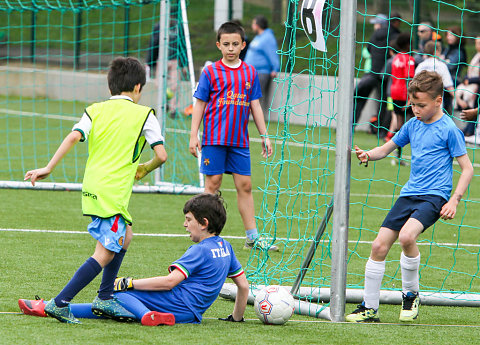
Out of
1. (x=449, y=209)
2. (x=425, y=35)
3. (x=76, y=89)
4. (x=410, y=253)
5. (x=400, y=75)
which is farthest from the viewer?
(x=76, y=89)

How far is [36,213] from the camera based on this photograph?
848 centimetres

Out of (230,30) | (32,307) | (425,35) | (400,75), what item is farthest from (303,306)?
(425,35)

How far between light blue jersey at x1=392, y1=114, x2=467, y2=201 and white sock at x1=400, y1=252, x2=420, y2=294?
40 cm

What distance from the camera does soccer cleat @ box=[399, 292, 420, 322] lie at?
523 cm

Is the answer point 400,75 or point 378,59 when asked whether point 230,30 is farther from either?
point 378,59

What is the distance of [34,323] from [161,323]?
0.67m

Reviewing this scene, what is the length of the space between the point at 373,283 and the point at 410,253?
0.29m

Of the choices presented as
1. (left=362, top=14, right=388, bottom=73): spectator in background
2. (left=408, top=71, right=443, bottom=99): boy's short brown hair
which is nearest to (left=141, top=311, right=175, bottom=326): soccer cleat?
(left=408, top=71, right=443, bottom=99): boy's short brown hair

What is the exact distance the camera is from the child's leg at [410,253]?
16.8 ft

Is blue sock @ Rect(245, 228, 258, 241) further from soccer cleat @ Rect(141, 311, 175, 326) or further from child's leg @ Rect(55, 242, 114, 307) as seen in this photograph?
child's leg @ Rect(55, 242, 114, 307)

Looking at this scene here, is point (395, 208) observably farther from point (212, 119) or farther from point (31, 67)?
point (31, 67)

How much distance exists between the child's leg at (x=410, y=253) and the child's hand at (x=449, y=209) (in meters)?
0.16

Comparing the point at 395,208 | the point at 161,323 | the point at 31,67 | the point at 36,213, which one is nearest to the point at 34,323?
the point at 161,323

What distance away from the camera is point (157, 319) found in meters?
4.71
